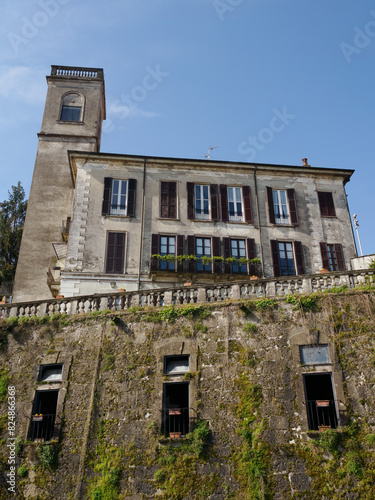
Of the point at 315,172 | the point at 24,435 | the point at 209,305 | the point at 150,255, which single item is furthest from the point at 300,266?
the point at 24,435

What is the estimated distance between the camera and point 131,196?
26656 mm

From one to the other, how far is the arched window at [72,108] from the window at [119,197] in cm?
772

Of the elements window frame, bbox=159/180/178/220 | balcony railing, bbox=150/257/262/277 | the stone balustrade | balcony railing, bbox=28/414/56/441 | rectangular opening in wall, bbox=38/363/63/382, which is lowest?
balcony railing, bbox=28/414/56/441

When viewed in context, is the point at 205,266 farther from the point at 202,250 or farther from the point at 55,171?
the point at 55,171

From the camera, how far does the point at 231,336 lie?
1697cm

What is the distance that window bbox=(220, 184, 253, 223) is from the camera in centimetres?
2702

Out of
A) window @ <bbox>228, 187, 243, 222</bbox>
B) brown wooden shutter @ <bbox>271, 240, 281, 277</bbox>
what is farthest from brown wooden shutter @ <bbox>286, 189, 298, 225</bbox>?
window @ <bbox>228, 187, 243, 222</bbox>

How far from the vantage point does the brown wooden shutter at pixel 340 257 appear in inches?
1038

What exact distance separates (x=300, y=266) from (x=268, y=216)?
325 centimetres

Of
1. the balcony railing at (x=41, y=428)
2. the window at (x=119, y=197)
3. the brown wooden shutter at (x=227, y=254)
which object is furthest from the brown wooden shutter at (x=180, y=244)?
the balcony railing at (x=41, y=428)

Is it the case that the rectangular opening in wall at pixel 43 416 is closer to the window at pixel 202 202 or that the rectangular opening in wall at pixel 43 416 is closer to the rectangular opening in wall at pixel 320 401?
the rectangular opening in wall at pixel 320 401

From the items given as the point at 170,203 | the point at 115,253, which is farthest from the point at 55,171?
the point at 115,253

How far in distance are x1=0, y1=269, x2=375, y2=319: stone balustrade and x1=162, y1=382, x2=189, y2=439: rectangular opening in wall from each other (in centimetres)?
301

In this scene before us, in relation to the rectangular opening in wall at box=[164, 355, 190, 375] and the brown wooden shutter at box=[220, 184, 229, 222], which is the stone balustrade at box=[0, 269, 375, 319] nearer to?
the rectangular opening in wall at box=[164, 355, 190, 375]
